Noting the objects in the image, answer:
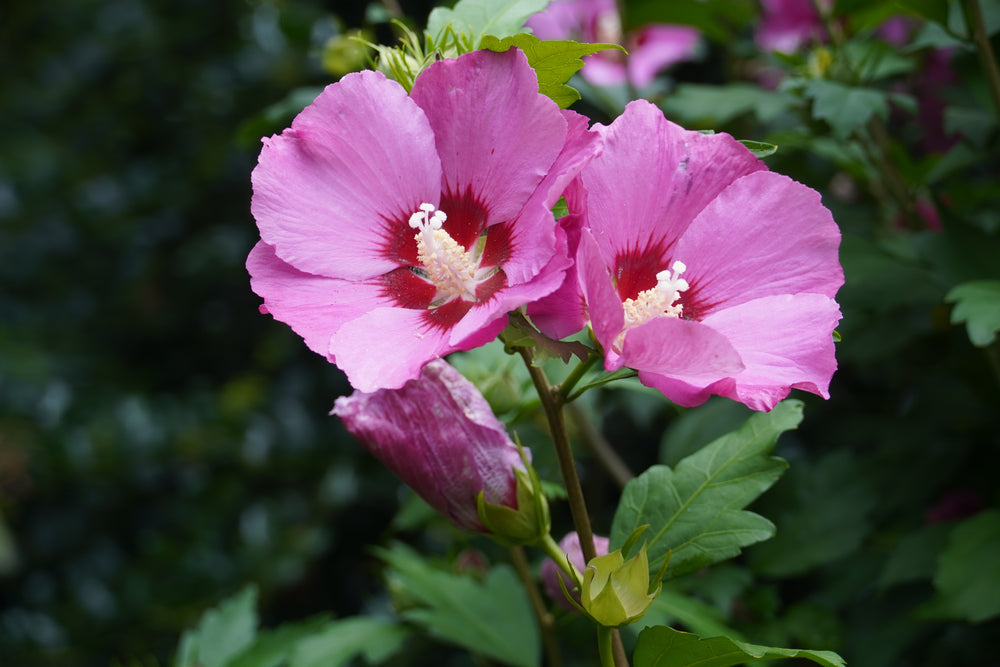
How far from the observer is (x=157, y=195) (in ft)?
7.82

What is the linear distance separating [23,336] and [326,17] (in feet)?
3.62

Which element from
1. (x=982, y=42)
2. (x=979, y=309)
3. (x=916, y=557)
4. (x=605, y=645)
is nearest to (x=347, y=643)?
(x=605, y=645)

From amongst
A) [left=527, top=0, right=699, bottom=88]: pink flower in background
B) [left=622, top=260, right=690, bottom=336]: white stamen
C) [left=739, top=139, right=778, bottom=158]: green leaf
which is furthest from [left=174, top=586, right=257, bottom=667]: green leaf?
[left=527, top=0, right=699, bottom=88]: pink flower in background

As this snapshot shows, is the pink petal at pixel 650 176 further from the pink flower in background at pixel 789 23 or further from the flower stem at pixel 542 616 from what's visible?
the pink flower in background at pixel 789 23

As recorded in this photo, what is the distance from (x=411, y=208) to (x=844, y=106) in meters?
0.63

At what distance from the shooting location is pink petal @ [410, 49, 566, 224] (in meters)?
0.56

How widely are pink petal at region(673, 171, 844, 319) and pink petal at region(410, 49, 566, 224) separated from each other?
0.12 m

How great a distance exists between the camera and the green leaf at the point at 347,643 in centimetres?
105

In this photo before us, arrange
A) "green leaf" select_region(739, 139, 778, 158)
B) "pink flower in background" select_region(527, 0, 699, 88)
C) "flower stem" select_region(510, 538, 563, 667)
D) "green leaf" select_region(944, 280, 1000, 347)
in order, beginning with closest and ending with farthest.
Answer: "green leaf" select_region(739, 139, 778, 158) → "green leaf" select_region(944, 280, 1000, 347) → "flower stem" select_region(510, 538, 563, 667) → "pink flower in background" select_region(527, 0, 699, 88)

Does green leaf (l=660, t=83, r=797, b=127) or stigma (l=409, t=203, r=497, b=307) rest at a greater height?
stigma (l=409, t=203, r=497, b=307)

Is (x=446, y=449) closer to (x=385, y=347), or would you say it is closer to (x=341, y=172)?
(x=385, y=347)

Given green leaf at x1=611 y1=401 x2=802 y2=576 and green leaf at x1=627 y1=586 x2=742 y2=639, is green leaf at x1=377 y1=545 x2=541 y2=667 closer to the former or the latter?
green leaf at x1=627 y1=586 x2=742 y2=639

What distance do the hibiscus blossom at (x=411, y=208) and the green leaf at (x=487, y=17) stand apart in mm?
103

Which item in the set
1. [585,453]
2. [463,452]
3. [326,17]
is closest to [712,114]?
[585,453]
